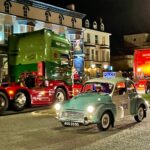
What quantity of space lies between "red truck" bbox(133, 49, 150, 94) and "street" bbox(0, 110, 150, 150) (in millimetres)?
16865

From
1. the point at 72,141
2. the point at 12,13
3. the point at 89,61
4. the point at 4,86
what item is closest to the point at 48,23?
the point at 12,13

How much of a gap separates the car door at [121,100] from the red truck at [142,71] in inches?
706

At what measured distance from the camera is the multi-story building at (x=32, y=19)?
48906 millimetres

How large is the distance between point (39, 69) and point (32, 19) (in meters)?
32.1

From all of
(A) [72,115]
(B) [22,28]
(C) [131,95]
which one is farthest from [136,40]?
(A) [72,115]

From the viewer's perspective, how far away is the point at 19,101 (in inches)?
813

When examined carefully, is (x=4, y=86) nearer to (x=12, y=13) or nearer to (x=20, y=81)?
(x=20, y=81)

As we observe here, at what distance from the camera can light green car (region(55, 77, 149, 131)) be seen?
13.0 metres

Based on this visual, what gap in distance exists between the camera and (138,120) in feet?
50.0

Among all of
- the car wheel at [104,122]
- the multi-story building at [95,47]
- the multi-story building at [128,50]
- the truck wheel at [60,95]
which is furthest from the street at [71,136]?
the multi-story building at [128,50]

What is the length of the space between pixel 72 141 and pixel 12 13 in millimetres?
40246

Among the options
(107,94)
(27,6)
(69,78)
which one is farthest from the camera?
(27,6)

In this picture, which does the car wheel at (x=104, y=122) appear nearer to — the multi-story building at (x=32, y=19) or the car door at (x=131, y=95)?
the car door at (x=131, y=95)

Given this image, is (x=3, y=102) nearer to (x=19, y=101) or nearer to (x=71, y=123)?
(x=19, y=101)
